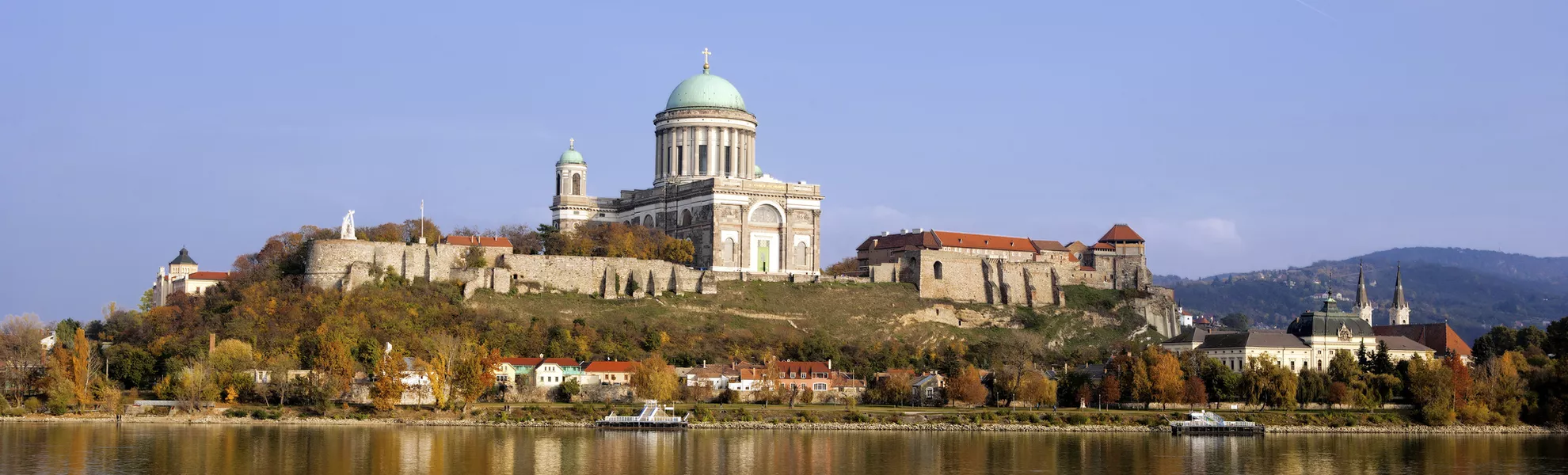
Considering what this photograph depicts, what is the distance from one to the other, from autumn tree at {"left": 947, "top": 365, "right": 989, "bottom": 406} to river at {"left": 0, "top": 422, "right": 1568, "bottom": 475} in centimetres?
592

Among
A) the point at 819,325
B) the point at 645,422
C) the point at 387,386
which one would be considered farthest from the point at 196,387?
the point at 819,325

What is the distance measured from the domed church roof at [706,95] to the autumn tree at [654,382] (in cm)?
2088

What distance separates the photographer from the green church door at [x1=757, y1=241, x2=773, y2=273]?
74500 mm

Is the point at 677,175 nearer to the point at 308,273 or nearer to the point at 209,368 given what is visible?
the point at 308,273

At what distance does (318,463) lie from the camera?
138 feet

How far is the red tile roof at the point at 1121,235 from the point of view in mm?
83750

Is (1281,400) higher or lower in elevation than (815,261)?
lower

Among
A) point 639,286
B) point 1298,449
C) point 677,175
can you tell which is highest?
point 677,175

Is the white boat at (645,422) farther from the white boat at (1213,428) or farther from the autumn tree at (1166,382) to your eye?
the autumn tree at (1166,382)

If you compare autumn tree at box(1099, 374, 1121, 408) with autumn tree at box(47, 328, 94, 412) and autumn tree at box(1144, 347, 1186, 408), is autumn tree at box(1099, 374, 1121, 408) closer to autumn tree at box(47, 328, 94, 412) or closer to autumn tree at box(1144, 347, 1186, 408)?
autumn tree at box(1144, 347, 1186, 408)

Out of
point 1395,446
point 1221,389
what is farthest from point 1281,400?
point 1395,446

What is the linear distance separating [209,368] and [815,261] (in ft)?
91.9

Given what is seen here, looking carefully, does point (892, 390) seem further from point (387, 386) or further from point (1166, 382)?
point (387, 386)

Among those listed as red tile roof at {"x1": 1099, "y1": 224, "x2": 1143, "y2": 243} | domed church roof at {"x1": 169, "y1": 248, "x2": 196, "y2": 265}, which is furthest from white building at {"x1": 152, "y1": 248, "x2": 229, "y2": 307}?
red tile roof at {"x1": 1099, "y1": 224, "x2": 1143, "y2": 243}
